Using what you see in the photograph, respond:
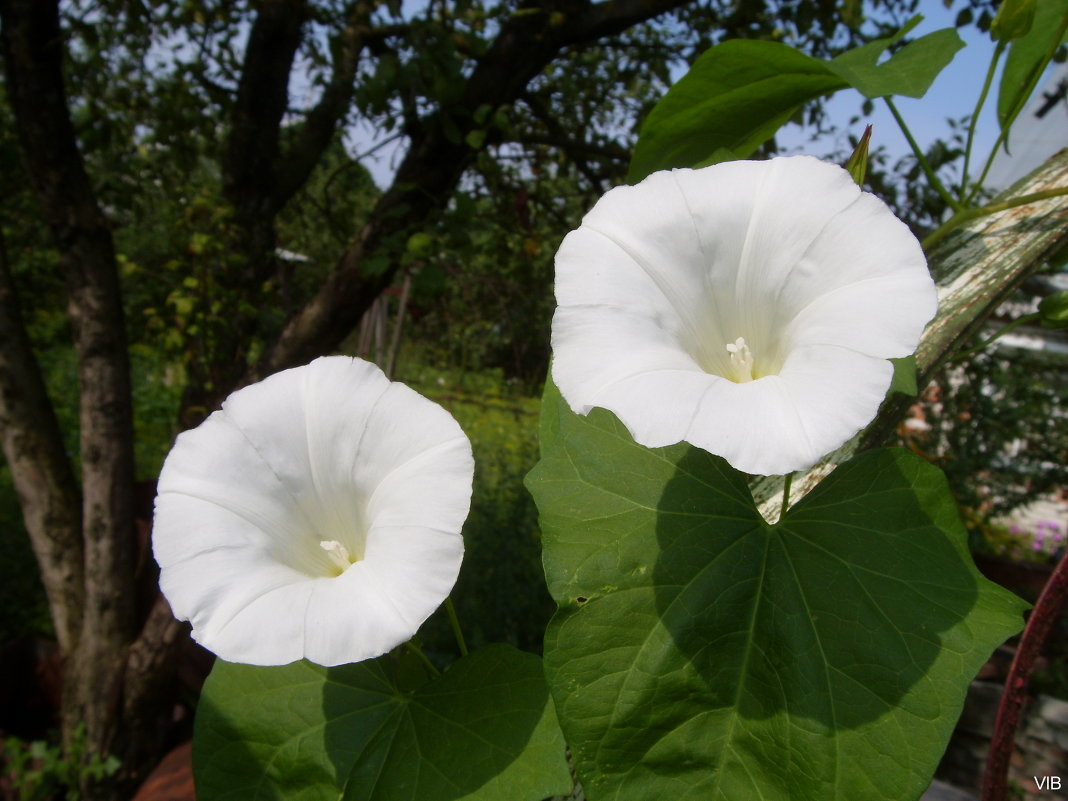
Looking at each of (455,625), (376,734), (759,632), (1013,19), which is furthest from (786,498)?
(1013,19)

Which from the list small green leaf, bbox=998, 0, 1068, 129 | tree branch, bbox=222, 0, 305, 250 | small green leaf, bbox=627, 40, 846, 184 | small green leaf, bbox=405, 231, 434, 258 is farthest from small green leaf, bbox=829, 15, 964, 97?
tree branch, bbox=222, 0, 305, 250

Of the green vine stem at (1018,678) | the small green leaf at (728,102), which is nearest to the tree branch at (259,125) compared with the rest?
the small green leaf at (728,102)

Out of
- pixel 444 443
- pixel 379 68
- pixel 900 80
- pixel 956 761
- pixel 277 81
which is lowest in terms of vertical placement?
pixel 956 761

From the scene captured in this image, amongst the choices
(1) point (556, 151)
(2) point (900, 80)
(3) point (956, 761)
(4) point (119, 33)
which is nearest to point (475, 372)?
(1) point (556, 151)

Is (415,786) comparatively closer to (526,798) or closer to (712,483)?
(526,798)

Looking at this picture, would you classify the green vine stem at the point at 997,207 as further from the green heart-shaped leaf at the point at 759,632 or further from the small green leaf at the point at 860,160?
the green heart-shaped leaf at the point at 759,632

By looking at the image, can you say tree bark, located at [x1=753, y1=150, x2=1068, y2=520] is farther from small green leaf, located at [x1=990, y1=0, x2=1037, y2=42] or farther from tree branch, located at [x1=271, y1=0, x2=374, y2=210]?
tree branch, located at [x1=271, y1=0, x2=374, y2=210]
